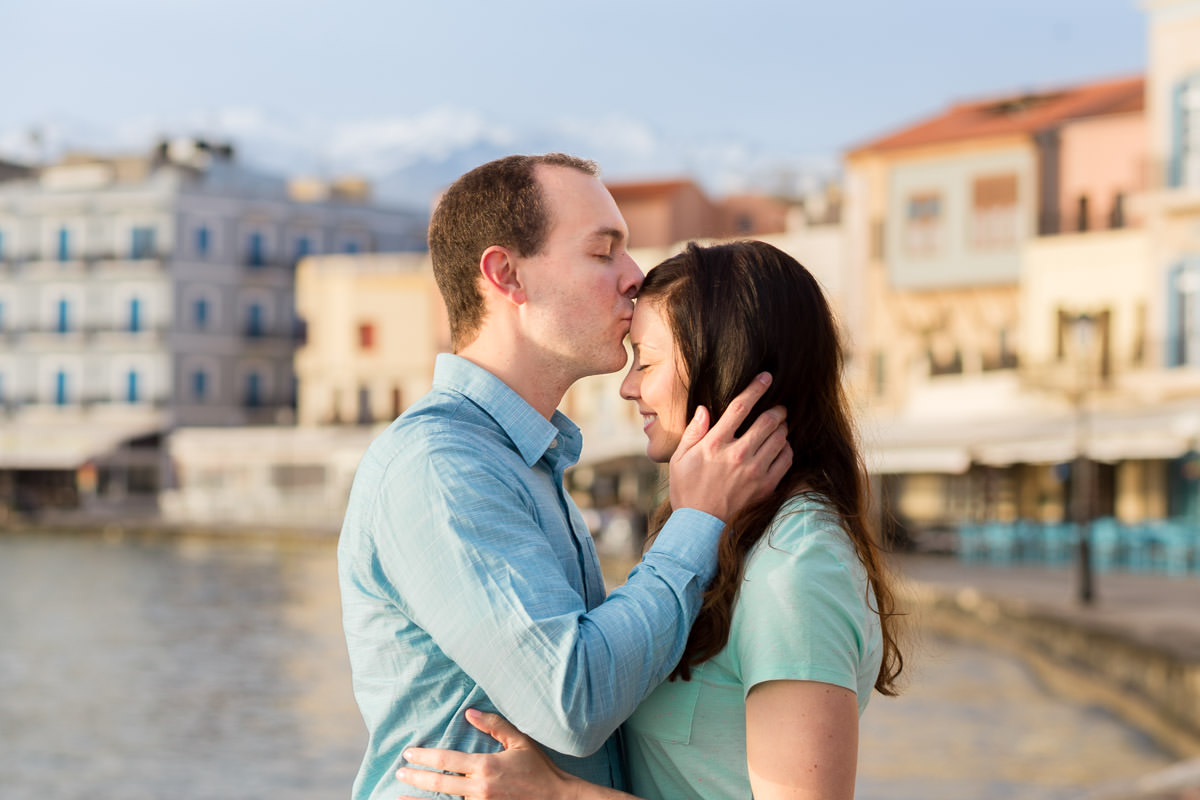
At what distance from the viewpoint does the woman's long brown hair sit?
2285mm

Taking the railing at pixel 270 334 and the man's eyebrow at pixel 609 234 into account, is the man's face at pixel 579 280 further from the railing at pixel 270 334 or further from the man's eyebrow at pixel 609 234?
the railing at pixel 270 334

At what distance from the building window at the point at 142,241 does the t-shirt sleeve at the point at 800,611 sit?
190ft

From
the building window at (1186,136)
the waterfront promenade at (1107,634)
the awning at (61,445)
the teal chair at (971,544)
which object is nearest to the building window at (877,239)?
the building window at (1186,136)

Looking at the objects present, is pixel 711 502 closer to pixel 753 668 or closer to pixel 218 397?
pixel 753 668

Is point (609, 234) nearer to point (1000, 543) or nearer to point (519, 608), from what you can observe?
point (519, 608)

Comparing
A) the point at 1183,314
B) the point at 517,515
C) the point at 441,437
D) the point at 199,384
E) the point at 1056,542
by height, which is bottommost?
the point at 1056,542

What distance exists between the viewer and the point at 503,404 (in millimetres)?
2426

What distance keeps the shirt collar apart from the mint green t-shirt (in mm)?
394

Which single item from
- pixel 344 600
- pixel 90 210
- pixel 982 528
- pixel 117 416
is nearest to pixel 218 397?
pixel 117 416

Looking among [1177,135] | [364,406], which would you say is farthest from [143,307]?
[1177,135]

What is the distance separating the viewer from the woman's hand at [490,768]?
2186mm

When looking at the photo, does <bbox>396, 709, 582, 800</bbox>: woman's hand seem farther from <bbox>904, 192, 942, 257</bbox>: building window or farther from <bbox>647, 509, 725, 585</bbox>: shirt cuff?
<bbox>904, 192, 942, 257</bbox>: building window

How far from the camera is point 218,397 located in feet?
191

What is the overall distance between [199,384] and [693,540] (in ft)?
189
